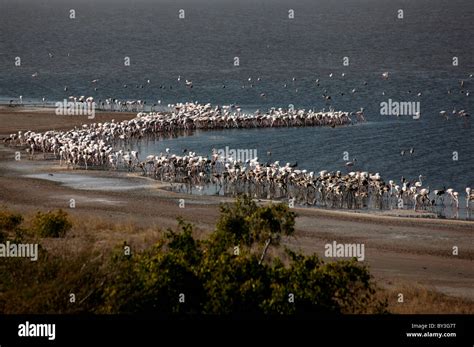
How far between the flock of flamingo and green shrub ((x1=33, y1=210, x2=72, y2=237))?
17.1 meters

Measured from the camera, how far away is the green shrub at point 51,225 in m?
Result: 33.8

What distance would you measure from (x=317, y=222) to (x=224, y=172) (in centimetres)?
1229

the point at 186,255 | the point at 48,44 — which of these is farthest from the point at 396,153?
the point at 48,44

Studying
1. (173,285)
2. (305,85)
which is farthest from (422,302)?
(305,85)

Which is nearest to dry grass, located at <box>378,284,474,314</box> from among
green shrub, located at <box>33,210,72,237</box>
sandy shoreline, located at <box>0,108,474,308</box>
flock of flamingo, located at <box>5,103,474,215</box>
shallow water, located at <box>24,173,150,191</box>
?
sandy shoreline, located at <box>0,108,474,308</box>

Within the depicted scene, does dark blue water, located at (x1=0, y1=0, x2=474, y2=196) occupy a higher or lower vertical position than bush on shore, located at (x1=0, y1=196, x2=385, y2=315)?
higher

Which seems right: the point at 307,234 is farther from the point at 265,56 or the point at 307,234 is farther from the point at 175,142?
the point at 265,56

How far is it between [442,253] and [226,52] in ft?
469

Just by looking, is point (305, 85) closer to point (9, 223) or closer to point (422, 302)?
point (9, 223)

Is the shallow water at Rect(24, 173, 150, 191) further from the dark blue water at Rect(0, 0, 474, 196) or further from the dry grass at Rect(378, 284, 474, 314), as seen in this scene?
the dry grass at Rect(378, 284, 474, 314)

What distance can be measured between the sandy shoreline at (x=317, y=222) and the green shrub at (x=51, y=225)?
610 centimetres

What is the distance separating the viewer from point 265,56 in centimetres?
16762

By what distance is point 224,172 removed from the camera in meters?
54.0

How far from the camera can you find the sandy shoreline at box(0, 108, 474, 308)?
3394 centimetres
